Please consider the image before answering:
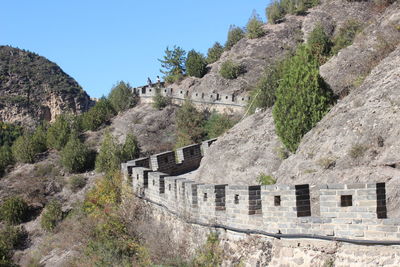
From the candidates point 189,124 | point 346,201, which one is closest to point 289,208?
point 346,201

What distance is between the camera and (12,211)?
1140 inches

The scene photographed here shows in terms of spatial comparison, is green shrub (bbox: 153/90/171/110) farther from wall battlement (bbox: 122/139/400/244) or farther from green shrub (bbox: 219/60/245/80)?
wall battlement (bbox: 122/139/400/244)

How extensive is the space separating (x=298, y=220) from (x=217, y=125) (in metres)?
20.8

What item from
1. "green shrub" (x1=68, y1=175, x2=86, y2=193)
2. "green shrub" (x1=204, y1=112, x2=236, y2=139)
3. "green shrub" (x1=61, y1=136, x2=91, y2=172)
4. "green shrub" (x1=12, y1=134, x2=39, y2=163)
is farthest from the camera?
"green shrub" (x1=12, y1=134, x2=39, y2=163)

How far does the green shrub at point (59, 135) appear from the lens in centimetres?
3641

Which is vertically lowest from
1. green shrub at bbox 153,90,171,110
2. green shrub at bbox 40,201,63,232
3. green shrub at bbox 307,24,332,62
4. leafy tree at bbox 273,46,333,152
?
green shrub at bbox 40,201,63,232

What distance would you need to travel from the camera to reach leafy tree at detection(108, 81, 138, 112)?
128 feet

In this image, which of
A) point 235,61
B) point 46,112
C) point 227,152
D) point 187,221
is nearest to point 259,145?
point 227,152

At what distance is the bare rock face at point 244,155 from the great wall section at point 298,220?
3383mm

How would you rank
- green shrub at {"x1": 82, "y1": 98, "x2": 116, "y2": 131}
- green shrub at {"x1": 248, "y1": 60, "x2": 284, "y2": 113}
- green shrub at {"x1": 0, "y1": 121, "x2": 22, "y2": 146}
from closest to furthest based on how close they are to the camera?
1. green shrub at {"x1": 248, "y1": 60, "x2": 284, "y2": 113}
2. green shrub at {"x1": 82, "y1": 98, "x2": 116, "y2": 131}
3. green shrub at {"x1": 0, "y1": 121, "x2": 22, "y2": 146}

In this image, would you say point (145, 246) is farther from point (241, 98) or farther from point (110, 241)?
point (241, 98)

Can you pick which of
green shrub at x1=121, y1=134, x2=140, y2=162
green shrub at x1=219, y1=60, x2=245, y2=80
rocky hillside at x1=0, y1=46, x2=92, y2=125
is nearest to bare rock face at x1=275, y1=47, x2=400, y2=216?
green shrub at x1=121, y1=134, x2=140, y2=162

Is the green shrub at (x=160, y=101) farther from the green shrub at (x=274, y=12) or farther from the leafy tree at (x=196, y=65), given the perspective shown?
the green shrub at (x=274, y=12)

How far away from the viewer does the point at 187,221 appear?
13.8m
